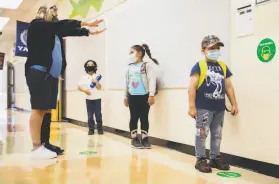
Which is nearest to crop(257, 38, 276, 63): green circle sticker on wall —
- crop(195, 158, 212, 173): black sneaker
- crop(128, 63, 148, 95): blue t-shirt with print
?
crop(195, 158, 212, 173): black sneaker

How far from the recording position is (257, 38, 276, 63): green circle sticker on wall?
8.10 ft

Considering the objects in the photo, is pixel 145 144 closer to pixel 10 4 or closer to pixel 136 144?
pixel 136 144

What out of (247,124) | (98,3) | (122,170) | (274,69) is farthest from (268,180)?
(98,3)

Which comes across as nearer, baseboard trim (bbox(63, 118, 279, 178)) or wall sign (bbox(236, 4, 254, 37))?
baseboard trim (bbox(63, 118, 279, 178))

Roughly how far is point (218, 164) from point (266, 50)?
1.00m

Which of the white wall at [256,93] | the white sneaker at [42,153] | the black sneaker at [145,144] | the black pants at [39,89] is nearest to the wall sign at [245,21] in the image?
the white wall at [256,93]

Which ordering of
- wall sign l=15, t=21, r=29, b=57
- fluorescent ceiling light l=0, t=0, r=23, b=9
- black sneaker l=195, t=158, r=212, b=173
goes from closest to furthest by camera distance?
black sneaker l=195, t=158, r=212, b=173 < wall sign l=15, t=21, r=29, b=57 < fluorescent ceiling light l=0, t=0, r=23, b=9

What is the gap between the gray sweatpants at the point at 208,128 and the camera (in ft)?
8.70

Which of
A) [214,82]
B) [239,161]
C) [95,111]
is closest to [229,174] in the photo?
[239,161]

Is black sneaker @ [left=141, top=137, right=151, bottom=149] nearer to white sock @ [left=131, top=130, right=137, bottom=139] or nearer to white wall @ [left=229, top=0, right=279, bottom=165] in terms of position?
white sock @ [left=131, top=130, right=137, bottom=139]

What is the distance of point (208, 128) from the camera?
8.82 ft

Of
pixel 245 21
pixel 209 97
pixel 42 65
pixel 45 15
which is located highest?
pixel 45 15

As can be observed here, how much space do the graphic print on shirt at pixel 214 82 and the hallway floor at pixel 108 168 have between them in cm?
62

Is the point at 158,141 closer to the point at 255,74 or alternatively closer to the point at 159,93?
the point at 159,93
